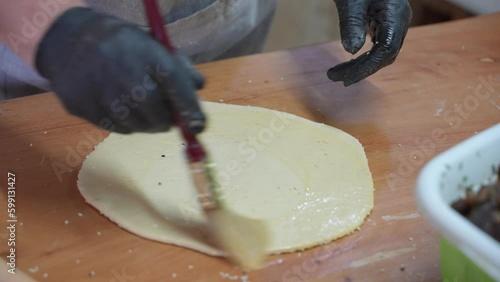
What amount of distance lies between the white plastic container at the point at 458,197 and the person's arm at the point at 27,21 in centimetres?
49

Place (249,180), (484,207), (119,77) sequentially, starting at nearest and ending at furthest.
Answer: (484,207)
(119,77)
(249,180)

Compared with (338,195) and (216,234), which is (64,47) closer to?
(216,234)

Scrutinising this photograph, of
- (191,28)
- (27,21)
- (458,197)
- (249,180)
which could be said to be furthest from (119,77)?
(191,28)

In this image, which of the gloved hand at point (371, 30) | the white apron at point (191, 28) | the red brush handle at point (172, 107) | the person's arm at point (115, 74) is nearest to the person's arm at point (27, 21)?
the person's arm at point (115, 74)

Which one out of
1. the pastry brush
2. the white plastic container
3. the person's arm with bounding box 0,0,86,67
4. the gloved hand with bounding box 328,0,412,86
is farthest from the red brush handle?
the gloved hand with bounding box 328,0,412,86

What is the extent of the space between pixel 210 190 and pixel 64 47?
0.25 metres

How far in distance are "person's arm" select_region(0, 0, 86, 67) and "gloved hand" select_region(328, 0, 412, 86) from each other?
443mm

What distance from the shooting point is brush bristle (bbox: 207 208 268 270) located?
74 cm

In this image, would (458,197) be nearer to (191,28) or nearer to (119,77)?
(119,77)

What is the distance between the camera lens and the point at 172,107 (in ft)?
2.23

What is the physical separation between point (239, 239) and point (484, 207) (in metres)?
0.31

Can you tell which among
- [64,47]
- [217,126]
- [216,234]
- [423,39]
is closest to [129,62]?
[64,47]

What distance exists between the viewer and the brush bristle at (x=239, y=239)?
0.74 m

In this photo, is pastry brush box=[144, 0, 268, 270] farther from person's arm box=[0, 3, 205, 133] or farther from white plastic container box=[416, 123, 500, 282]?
white plastic container box=[416, 123, 500, 282]
